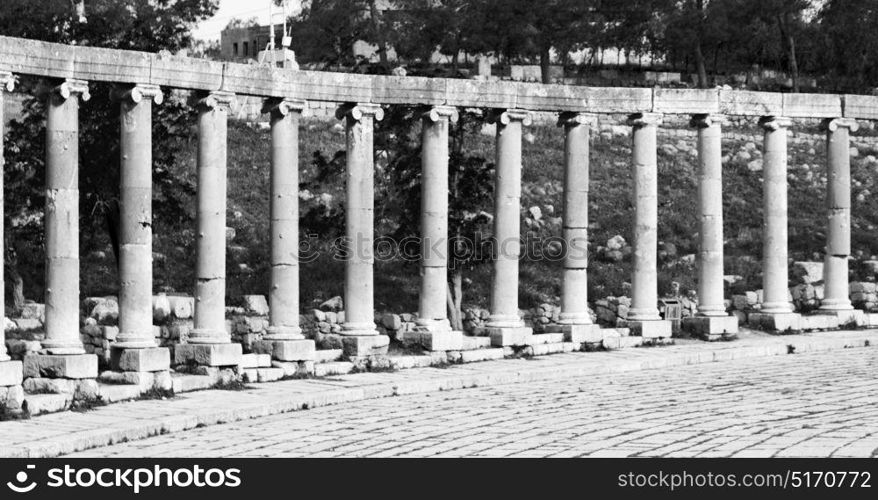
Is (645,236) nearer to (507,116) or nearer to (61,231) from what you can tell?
(507,116)

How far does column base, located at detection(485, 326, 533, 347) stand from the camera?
124 ft

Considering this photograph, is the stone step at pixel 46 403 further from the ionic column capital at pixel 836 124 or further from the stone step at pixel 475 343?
the ionic column capital at pixel 836 124

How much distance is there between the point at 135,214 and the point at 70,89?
2745 millimetres

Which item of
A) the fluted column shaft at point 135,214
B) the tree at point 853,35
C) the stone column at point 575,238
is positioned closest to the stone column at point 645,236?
the stone column at point 575,238

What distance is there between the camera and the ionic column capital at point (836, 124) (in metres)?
43.6

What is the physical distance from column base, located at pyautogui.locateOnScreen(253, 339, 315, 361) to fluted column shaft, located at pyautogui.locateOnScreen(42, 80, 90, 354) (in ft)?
16.6

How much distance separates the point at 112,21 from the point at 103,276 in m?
6.75

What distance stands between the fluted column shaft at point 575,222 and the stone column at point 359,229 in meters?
5.28

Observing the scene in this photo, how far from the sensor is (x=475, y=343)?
37.7m

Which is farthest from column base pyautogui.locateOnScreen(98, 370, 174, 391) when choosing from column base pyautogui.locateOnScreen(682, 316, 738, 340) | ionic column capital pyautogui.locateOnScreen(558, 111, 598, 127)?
column base pyautogui.locateOnScreen(682, 316, 738, 340)

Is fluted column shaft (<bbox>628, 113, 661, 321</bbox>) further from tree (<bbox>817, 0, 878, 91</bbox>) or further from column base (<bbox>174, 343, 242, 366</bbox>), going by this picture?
tree (<bbox>817, 0, 878, 91</bbox>)

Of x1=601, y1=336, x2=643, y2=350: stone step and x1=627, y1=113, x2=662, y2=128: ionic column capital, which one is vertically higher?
x1=627, y1=113, x2=662, y2=128: ionic column capital

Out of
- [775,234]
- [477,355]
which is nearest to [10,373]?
[477,355]

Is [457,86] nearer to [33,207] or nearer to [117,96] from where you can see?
[117,96]
